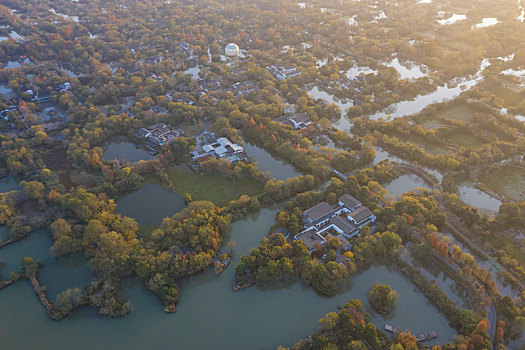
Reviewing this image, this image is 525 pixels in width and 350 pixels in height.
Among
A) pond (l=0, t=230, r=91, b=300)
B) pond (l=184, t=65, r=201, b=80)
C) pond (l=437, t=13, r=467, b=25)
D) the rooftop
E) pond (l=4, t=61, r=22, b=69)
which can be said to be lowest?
pond (l=0, t=230, r=91, b=300)

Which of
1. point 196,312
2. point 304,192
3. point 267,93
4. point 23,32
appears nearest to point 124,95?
point 267,93

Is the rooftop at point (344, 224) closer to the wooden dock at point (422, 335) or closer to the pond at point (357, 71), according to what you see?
the wooden dock at point (422, 335)

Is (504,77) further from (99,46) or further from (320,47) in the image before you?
(99,46)

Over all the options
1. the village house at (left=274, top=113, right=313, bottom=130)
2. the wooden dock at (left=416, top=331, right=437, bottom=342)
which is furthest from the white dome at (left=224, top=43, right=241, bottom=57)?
the wooden dock at (left=416, top=331, right=437, bottom=342)

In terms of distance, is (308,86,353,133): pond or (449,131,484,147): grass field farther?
(308,86,353,133): pond

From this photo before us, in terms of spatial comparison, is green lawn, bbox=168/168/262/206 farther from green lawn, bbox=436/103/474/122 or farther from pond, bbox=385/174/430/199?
green lawn, bbox=436/103/474/122

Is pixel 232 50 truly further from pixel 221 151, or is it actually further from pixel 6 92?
pixel 6 92

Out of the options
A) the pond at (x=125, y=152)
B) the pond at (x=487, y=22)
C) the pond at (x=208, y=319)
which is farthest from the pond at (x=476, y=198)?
the pond at (x=487, y=22)
